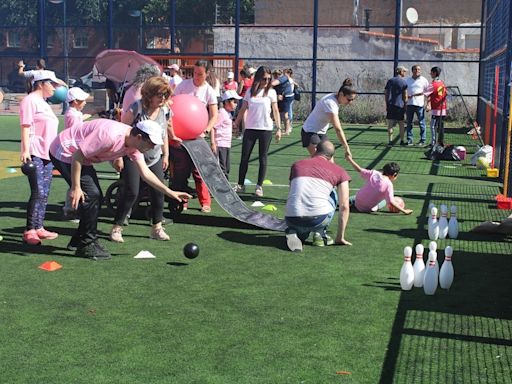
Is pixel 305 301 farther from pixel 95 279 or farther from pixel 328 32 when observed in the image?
pixel 328 32

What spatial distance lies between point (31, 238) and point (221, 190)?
2477 mm

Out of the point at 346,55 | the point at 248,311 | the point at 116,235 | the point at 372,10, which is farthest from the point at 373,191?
the point at 372,10

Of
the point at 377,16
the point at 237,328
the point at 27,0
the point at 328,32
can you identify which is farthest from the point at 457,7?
the point at 237,328

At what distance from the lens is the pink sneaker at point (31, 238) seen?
8867 mm

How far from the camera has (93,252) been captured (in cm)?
829

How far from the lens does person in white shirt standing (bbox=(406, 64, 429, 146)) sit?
21812 mm

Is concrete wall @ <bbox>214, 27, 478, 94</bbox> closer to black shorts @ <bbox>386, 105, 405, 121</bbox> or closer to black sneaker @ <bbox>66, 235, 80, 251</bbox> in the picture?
black shorts @ <bbox>386, 105, 405, 121</bbox>

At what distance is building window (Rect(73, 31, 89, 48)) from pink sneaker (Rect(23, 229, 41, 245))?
2428 inches

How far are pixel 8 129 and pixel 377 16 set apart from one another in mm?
25510

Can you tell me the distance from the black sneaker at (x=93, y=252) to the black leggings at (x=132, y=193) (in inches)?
31.9

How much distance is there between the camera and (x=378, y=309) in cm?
662

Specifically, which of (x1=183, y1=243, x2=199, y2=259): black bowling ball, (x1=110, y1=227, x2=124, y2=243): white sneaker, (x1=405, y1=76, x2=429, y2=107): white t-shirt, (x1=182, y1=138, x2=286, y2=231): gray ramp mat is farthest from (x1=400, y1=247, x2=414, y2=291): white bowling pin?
(x1=405, y1=76, x2=429, y2=107): white t-shirt

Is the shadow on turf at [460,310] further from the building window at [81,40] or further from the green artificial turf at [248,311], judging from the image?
the building window at [81,40]

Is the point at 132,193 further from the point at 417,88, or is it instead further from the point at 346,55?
the point at 346,55
